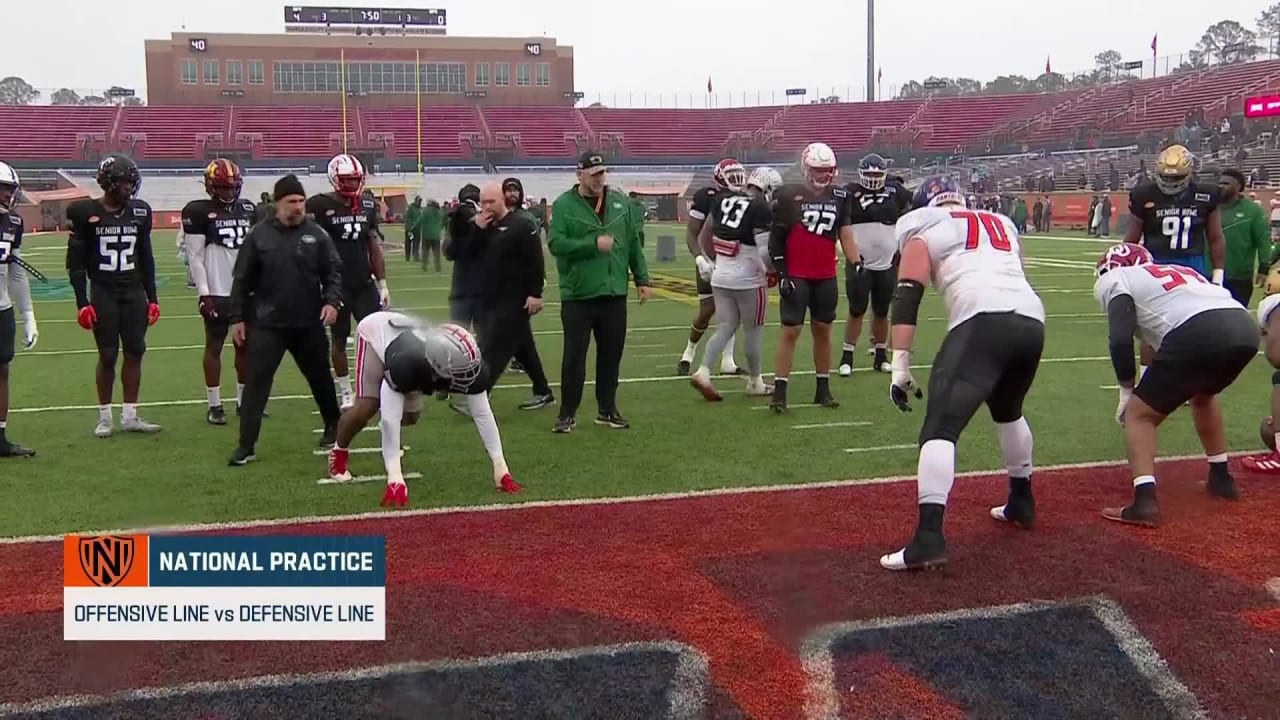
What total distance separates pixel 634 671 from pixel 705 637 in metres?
0.37

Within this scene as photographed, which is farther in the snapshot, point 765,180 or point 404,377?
point 765,180

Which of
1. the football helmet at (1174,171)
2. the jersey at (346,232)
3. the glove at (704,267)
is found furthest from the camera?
the glove at (704,267)

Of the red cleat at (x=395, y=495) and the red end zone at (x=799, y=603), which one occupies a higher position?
the red cleat at (x=395, y=495)

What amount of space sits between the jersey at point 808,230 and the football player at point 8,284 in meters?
5.23

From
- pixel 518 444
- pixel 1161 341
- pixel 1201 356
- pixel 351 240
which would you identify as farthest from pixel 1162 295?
pixel 351 240

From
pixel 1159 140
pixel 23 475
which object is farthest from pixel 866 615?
pixel 1159 140

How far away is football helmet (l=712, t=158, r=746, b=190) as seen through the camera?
878cm

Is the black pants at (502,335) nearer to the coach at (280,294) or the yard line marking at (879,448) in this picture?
the coach at (280,294)

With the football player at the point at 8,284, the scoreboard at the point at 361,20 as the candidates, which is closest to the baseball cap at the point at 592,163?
the football player at the point at 8,284

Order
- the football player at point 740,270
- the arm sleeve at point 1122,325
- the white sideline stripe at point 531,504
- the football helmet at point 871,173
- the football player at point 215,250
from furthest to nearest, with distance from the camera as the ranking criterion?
the football helmet at point 871,173 < the football player at point 740,270 < the football player at point 215,250 < the arm sleeve at point 1122,325 < the white sideline stripe at point 531,504

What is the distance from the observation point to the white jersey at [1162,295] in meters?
5.13

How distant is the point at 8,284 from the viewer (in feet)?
23.0

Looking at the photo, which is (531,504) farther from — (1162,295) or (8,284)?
(8,284)

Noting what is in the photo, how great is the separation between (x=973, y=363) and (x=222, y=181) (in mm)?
5556
